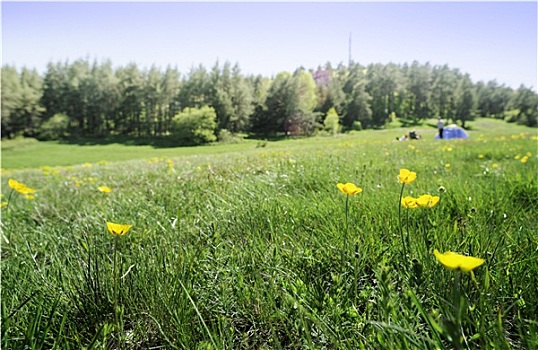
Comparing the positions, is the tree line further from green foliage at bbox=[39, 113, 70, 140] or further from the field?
the field

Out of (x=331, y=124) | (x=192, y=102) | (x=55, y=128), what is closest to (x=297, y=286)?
(x=192, y=102)

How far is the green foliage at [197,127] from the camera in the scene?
41250 mm

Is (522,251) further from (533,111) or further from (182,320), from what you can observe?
(533,111)

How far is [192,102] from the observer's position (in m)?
51.4

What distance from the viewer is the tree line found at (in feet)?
161

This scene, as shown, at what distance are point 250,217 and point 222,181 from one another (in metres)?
1.34

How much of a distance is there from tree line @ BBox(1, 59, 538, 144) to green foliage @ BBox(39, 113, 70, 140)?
6.3 inches

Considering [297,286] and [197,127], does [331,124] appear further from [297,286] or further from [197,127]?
[297,286]

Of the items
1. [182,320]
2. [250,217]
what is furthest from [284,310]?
[250,217]

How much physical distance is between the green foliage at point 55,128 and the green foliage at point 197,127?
26.4 metres

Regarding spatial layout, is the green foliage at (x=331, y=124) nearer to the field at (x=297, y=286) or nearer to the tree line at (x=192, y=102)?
the tree line at (x=192, y=102)

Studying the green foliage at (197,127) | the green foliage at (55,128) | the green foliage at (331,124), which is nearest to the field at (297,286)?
the green foliage at (197,127)

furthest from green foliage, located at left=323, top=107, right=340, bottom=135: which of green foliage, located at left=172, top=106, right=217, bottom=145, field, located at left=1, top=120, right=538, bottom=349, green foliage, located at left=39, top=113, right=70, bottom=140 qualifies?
field, located at left=1, top=120, right=538, bottom=349

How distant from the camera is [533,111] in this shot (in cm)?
6931
